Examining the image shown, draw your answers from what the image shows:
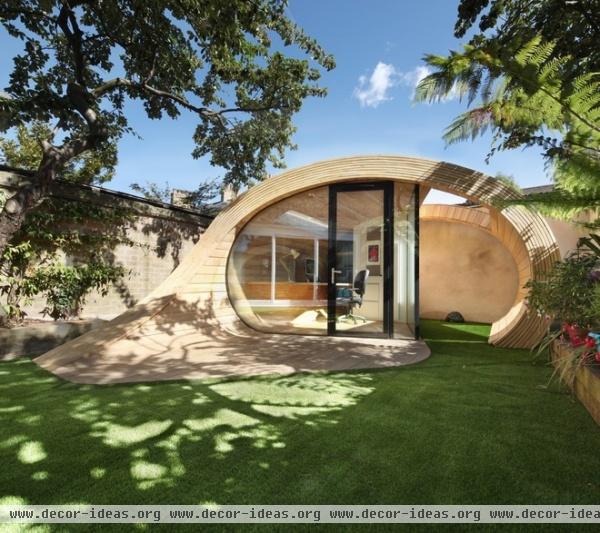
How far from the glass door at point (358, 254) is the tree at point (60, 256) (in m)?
4.30

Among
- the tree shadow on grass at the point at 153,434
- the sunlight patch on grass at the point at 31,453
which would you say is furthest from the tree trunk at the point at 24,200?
the sunlight patch on grass at the point at 31,453

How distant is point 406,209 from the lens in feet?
19.3

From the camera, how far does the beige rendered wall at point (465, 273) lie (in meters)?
8.30

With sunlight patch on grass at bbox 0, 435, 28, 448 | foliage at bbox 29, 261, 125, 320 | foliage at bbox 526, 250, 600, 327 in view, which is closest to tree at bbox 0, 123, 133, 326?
foliage at bbox 29, 261, 125, 320

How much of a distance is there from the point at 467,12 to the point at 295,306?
5481 millimetres

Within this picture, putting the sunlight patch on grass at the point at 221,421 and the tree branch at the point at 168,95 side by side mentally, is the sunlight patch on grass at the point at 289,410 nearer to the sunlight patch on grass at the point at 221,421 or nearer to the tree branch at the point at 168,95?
the sunlight patch on grass at the point at 221,421

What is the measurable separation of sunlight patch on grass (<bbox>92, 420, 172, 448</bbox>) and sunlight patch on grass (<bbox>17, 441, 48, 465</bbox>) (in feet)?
0.93

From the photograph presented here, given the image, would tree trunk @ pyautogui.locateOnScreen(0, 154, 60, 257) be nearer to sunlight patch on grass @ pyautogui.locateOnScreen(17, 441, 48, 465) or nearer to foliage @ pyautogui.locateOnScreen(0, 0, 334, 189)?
foliage @ pyautogui.locateOnScreen(0, 0, 334, 189)

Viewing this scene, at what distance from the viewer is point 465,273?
8773 millimetres

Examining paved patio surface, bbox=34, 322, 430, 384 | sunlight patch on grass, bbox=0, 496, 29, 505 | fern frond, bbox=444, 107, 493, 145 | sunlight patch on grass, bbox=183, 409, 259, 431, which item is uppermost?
fern frond, bbox=444, 107, 493, 145

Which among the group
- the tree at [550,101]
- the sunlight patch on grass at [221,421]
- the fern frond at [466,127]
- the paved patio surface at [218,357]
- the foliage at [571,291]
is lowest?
the paved patio surface at [218,357]

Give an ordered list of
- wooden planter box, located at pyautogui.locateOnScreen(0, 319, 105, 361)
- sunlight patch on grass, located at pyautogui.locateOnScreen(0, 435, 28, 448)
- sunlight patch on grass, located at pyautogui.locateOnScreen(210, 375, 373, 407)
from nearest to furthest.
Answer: sunlight patch on grass, located at pyautogui.locateOnScreen(0, 435, 28, 448) < sunlight patch on grass, located at pyautogui.locateOnScreen(210, 375, 373, 407) < wooden planter box, located at pyautogui.locateOnScreen(0, 319, 105, 361)

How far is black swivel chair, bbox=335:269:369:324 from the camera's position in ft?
19.6

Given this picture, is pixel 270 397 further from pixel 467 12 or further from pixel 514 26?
pixel 514 26
